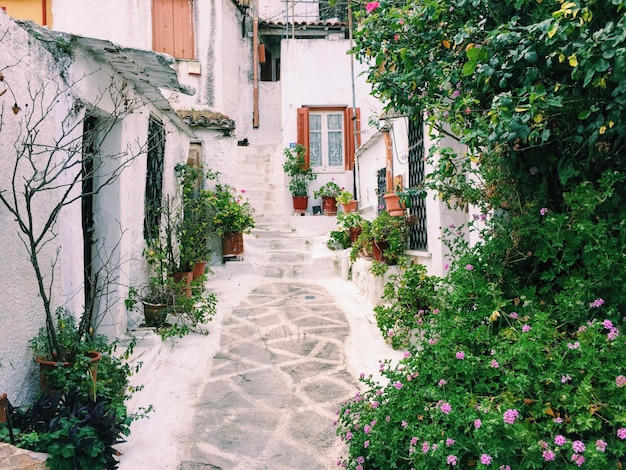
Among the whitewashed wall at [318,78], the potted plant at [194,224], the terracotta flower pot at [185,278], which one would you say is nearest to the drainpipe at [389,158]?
the potted plant at [194,224]

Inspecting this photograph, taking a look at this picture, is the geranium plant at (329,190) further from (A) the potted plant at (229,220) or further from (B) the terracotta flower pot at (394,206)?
(B) the terracotta flower pot at (394,206)

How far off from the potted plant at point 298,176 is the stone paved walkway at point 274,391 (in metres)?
6.14

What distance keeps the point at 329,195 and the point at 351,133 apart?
6.76 ft

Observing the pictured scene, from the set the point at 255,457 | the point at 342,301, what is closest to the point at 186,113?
the point at 342,301

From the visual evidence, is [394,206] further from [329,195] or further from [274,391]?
[329,195]

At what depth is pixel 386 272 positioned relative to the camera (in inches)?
262

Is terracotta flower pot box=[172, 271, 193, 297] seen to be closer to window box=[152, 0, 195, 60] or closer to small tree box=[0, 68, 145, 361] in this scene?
small tree box=[0, 68, 145, 361]

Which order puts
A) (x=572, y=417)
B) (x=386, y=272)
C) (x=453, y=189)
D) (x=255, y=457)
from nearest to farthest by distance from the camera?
(x=572, y=417) < (x=255, y=457) < (x=453, y=189) < (x=386, y=272)

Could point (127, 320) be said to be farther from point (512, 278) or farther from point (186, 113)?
point (186, 113)

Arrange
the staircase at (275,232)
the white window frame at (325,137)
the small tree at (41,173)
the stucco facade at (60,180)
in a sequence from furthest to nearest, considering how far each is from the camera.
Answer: the white window frame at (325,137) < the staircase at (275,232) < the stucco facade at (60,180) < the small tree at (41,173)

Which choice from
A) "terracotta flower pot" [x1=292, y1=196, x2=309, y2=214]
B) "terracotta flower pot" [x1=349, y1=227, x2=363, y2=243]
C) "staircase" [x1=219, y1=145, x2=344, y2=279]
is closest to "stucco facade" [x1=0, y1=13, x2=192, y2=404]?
"staircase" [x1=219, y1=145, x2=344, y2=279]

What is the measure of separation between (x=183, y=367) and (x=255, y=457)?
1.91 m

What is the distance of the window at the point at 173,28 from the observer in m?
11.1

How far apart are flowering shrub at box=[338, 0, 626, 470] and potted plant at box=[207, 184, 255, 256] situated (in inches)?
245
